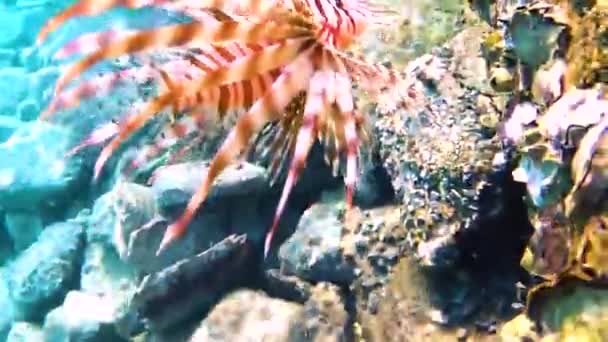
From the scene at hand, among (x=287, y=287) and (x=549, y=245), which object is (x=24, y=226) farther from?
(x=549, y=245)

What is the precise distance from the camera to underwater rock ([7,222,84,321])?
549cm

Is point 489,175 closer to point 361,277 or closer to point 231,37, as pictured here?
point 361,277

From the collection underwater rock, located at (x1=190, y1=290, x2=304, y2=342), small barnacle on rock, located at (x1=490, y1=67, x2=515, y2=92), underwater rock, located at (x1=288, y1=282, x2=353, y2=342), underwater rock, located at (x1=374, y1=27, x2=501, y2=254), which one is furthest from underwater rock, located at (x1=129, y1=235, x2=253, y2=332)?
small barnacle on rock, located at (x1=490, y1=67, x2=515, y2=92)

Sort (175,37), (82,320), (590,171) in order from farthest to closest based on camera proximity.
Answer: (82,320) → (590,171) → (175,37)

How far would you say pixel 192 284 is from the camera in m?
3.56

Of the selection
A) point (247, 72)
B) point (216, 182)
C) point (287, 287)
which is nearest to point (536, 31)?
point (247, 72)

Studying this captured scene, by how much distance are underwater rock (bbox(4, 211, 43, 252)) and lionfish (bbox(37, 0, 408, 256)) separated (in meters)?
4.82

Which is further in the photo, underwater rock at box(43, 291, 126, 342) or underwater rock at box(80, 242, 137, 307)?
underwater rock at box(80, 242, 137, 307)

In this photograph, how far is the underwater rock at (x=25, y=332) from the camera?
539 cm

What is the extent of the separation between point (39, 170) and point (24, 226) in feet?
2.10

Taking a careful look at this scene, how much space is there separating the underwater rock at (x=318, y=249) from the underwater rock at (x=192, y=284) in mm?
299

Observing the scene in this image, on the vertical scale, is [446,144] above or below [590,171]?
below

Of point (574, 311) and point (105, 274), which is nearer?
point (574, 311)

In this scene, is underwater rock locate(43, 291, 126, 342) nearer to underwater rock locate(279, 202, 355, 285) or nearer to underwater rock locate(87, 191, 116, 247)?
underwater rock locate(87, 191, 116, 247)
